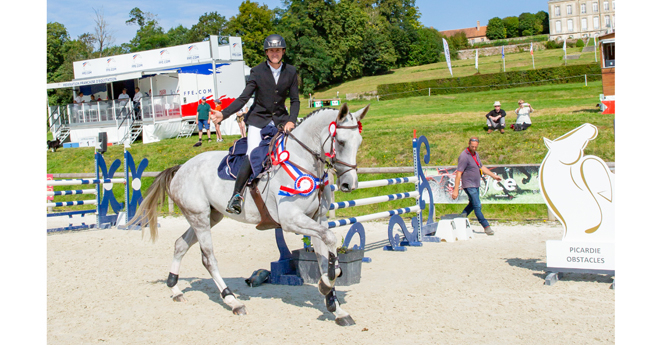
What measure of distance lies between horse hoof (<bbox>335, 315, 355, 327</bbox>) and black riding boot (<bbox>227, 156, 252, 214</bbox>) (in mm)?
1609

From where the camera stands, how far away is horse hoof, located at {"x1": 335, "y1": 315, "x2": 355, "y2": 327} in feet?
16.9

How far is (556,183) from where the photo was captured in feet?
21.9

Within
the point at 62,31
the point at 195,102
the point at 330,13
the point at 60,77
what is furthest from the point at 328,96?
the point at 62,31

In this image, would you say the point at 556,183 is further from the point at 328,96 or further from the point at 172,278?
the point at 328,96

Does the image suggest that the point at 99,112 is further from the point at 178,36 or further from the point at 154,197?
the point at 178,36

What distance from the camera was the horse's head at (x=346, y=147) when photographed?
496cm

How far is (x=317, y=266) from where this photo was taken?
22.9ft

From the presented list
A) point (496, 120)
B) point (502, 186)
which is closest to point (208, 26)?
point (496, 120)

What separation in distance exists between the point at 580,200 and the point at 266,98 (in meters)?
4.04

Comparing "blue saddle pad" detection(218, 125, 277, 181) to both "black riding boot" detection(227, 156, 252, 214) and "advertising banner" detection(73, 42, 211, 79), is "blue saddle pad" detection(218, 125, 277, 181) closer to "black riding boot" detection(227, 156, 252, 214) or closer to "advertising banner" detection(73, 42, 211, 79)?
"black riding boot" detection(227, 156, 252, 214)

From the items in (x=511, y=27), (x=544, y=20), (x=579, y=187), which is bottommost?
(x=579, y=187)

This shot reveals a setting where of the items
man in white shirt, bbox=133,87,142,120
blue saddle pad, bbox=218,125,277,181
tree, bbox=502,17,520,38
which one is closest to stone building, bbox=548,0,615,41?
tree, bbox=502,17,520,38

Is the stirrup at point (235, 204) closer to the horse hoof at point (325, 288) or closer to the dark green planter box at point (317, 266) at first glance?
the horse hoof at point (325, 288)

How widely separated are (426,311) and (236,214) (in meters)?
2.34
